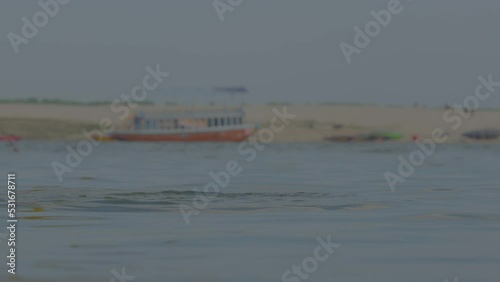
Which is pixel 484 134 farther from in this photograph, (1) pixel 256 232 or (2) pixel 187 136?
(1) pixel 256 232

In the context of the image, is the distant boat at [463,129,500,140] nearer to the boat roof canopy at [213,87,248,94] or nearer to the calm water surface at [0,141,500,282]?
the boat roof canopy at [213,87,248,94]

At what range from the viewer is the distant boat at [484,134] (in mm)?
140462

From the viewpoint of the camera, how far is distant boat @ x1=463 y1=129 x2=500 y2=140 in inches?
5530

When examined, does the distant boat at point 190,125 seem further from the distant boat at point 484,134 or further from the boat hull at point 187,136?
the distant boat at point 484,134

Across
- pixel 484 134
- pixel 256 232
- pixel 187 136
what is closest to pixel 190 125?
pixel 187 136

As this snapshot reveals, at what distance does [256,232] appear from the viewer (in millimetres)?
16484

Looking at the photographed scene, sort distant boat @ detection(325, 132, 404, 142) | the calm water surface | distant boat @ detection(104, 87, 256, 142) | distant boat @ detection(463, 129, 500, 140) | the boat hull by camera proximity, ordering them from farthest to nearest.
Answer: distant boat @ detection(325, 132, 404, 142) < distant boat @ detection(463, 129, 500, 140) < distant boat @ detection(104, 87, 256, 142) < the boat hull < the calm water surface

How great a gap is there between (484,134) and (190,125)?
115 ft

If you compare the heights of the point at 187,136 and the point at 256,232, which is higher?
the point at 187,136

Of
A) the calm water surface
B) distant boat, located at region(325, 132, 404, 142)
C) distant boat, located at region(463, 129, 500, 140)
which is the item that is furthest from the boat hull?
the calm water surface

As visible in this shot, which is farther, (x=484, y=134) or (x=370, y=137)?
(x=370, y=137)

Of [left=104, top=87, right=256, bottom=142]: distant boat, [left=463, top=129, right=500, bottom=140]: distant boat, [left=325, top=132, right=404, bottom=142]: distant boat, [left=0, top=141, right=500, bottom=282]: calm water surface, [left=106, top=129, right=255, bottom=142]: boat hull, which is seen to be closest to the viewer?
[left=0, top=141, right=500, bottom=282]: calm water surface

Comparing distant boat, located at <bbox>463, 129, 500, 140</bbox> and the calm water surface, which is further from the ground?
distant boat, located at <bbox>463, 129, 500, 140</bbox>

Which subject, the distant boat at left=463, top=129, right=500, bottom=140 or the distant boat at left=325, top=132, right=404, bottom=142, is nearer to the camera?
the distant boat at left=463, top=129, right=500, bottom=140
